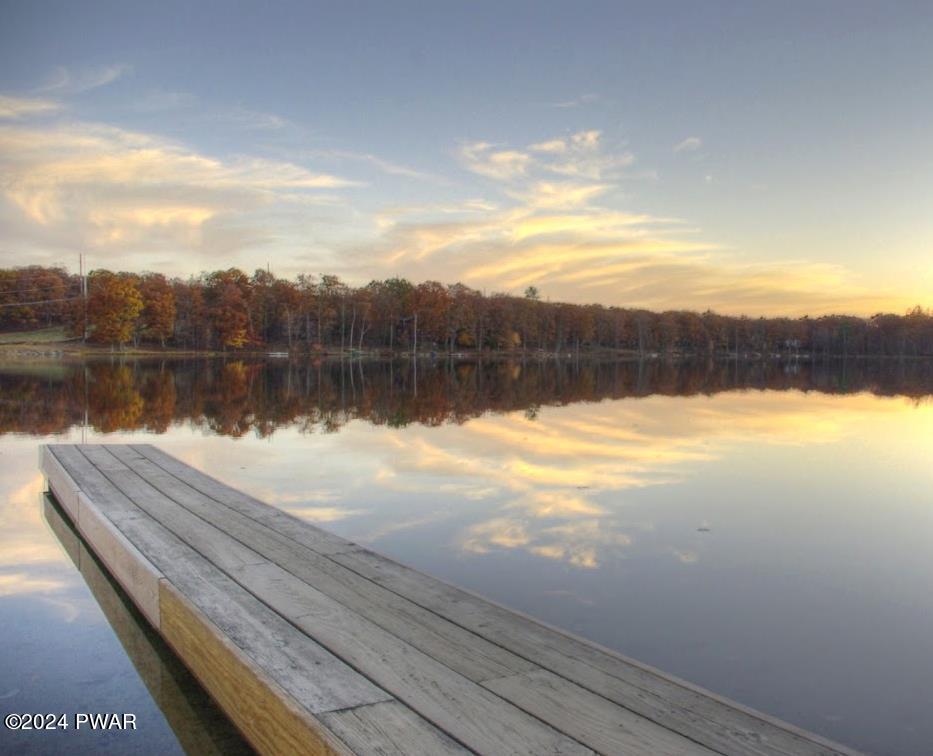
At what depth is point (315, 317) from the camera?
96.9m

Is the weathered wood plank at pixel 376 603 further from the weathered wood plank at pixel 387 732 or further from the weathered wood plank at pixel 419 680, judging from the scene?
the weathered wood plank at pixel 387 732

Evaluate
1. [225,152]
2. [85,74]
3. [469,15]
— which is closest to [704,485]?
[469,15]

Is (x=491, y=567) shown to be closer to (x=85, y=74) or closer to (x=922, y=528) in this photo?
(x=922, y=528)

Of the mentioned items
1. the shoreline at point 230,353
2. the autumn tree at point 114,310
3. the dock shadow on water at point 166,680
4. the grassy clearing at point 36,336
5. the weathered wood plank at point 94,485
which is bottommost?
the dock shadow on water at point 166,680

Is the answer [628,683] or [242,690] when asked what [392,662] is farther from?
[628,683]

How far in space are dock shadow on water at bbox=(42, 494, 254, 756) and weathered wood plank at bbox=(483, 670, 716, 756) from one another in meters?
1.30

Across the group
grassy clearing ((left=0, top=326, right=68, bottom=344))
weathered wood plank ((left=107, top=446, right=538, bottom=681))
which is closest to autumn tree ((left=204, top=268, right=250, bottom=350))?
grassy clearing ((left=0, top=326, right=68, bottom=344))

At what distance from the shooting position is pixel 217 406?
18266mm

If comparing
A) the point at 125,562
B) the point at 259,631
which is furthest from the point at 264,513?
the point at 259,631

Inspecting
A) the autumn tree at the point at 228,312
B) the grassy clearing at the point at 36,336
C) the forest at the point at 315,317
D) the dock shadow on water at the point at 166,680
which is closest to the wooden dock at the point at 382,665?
the dock shadow on water at the point at 166,680

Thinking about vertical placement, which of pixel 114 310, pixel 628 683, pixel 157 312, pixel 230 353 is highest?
pixel 157 312

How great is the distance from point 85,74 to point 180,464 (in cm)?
2796

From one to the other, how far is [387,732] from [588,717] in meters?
0.69

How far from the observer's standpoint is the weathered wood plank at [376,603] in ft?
9.37
